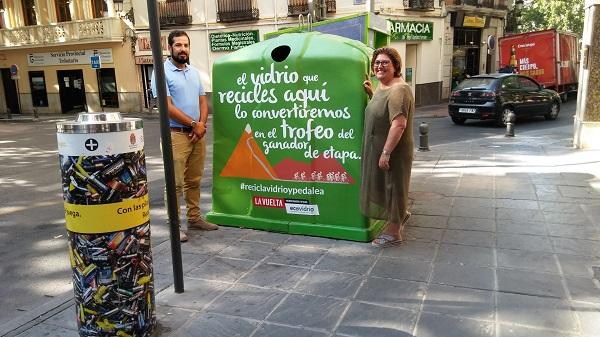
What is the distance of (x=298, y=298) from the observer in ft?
11.4

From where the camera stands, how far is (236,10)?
21938 millimetres

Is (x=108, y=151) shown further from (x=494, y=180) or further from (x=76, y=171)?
(x=494, y=180)

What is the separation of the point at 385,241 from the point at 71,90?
24.9 metres

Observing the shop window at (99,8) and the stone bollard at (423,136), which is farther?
the shop window at (99,8)

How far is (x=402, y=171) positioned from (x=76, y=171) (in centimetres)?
267

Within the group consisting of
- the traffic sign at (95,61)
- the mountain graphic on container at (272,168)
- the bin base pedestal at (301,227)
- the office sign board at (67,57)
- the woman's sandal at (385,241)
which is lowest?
the woman's sandal at (385,241)

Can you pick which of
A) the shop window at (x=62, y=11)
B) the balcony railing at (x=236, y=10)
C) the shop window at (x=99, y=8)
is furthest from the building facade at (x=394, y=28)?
the shop window at (x=62, y=11)

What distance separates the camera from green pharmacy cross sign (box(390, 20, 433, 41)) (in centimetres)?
1969

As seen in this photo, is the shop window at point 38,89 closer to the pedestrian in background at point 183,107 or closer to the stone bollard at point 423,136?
the stone bollard at point 423,136

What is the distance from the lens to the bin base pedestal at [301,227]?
15.0ft

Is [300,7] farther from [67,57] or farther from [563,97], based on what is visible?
[67,57]

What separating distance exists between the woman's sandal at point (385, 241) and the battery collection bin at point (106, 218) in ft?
7.27

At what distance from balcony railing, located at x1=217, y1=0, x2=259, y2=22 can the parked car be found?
35.4 feet

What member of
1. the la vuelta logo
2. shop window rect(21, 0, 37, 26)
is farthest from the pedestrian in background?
shop window rect(21, 0, 37, 26)
